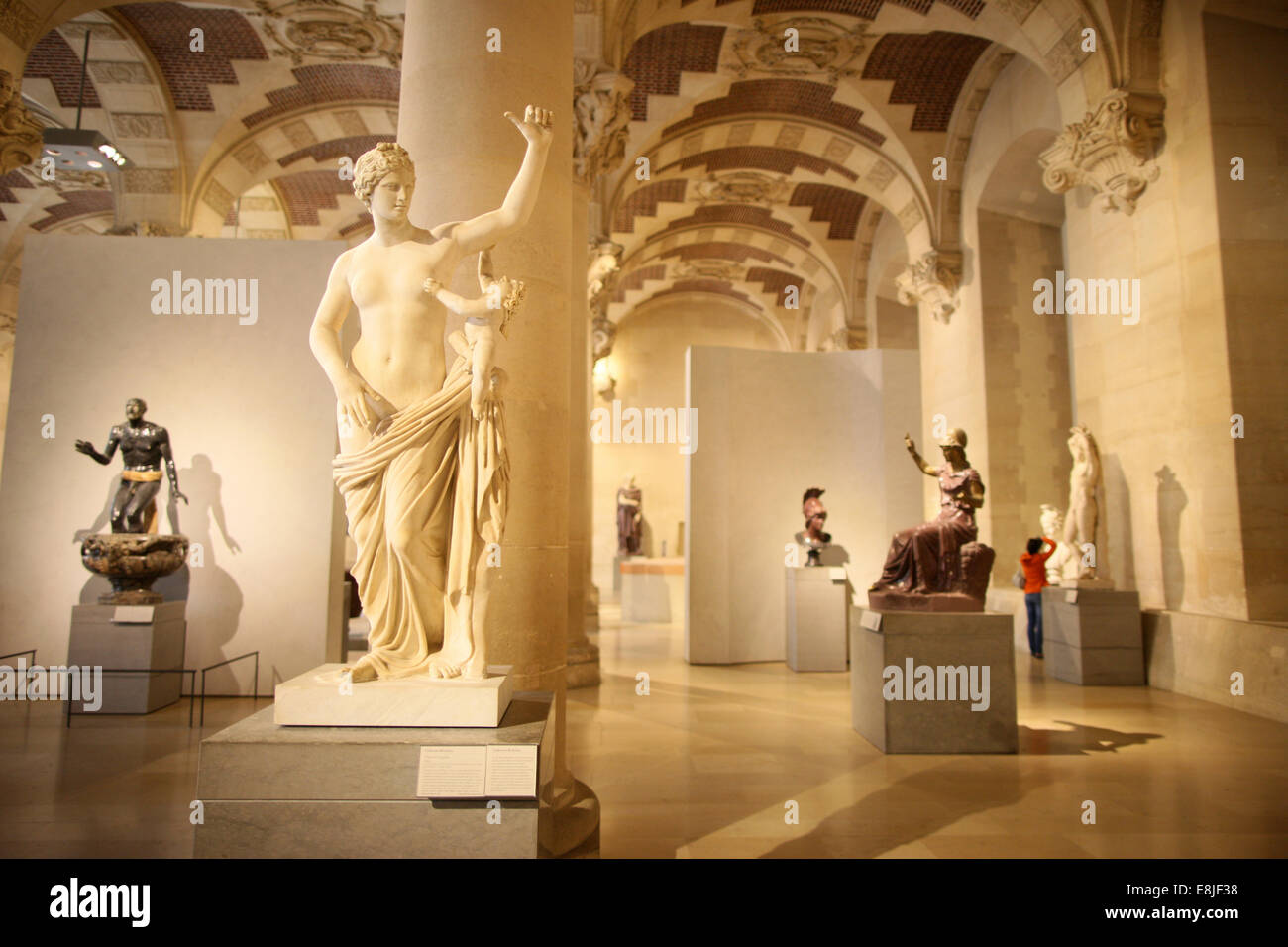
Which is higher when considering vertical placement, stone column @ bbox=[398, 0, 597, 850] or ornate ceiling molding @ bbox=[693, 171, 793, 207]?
ornate ceiling molding @ bbox=[693, 171, 793, 207]

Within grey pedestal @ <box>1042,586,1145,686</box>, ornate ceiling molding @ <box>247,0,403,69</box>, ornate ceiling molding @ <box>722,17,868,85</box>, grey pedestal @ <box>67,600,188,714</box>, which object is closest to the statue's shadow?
grey pedestal @ <box>1042,586,1145,686</box>

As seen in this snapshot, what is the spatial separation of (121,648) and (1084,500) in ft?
Result: 29.5

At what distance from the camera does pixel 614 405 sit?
2312cm

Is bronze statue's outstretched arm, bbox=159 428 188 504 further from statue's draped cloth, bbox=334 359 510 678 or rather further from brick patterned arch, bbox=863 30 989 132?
brick patterned arch, bbox=863 30 989 132

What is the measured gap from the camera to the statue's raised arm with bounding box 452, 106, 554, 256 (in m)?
2.58

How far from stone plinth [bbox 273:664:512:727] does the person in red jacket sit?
7.83 metres

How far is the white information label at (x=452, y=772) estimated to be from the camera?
2.11m

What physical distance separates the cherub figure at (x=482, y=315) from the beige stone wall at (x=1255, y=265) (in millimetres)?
7032

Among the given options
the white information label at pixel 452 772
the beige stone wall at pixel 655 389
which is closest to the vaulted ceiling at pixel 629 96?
the white information label at pixel 452 772

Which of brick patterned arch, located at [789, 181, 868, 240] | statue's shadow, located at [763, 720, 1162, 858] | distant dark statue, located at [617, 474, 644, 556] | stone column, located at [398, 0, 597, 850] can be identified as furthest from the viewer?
distant dark statue, located at [617, 474, 644, 556]

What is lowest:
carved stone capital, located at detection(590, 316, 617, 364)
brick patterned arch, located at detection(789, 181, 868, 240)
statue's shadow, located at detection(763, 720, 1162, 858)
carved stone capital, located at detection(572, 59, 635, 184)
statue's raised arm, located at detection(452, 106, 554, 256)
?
statue's shadow, located at detection(763, 720, 1162, 858)

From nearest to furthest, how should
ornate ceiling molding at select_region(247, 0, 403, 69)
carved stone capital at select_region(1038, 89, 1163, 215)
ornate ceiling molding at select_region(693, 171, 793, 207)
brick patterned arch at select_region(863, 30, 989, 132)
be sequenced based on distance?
carved stone capital at select_region(1038, 89, 1163, 215), ornate ceiling molding at select_region(247, 0, 403, 69), brick patterned arch at select_region(863, 30, 989, 132), ornate ceiling molding at select_region(693, 171, 793, 207)
